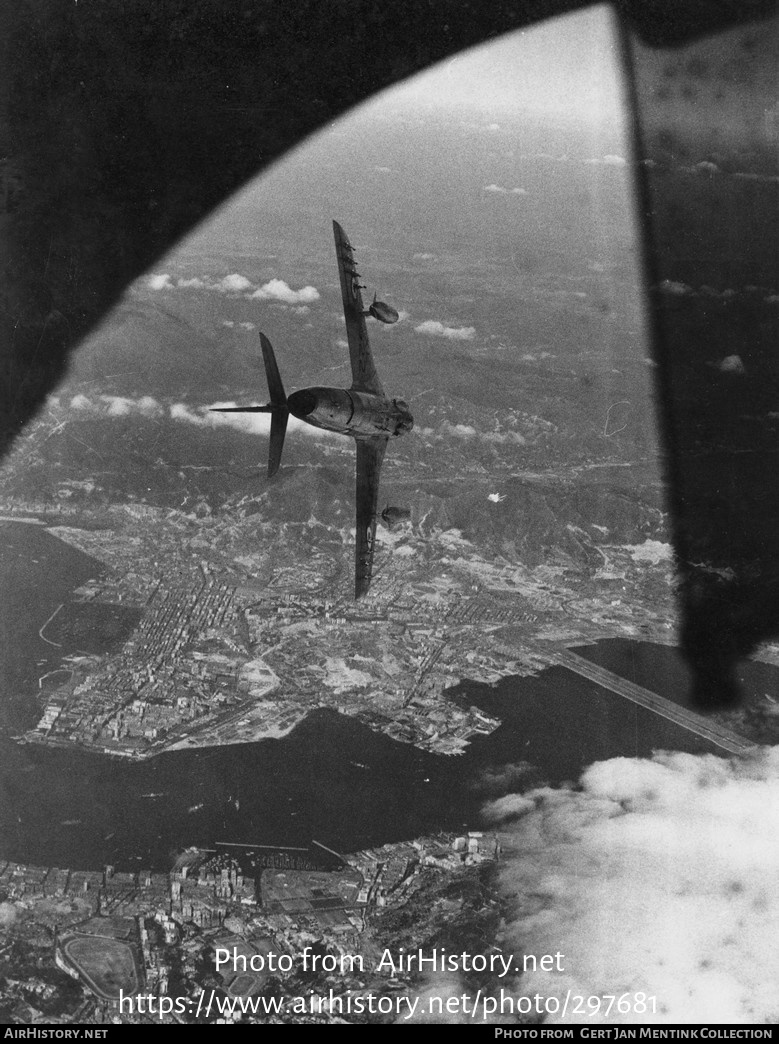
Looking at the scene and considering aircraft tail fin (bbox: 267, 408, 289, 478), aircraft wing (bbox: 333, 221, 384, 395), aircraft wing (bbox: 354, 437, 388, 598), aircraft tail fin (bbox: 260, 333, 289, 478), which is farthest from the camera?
aircraft wing (bbox: 354, 437, 388, 598)

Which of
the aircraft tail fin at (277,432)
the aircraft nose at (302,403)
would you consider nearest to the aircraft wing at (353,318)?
the aircraft tail fin at (277,432)

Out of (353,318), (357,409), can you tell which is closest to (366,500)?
(357,409)

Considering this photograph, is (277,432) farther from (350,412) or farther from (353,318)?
(353,318)

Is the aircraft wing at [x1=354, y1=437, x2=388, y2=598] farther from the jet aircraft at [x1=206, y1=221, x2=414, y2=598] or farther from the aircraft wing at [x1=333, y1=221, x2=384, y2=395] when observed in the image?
the aircraft wing at [x1=333, y1=221, x2=384, y2=395]

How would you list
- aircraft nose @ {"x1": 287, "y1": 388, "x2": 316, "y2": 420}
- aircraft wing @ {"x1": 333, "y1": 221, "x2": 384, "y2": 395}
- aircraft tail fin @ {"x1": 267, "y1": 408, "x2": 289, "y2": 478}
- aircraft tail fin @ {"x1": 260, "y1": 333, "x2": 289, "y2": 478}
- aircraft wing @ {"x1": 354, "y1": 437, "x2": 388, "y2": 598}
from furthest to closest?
aircraft wing @ {"x1": 354, "y1": 437, "x2": 388, "y2": 598} < aircraft wing @ {"x1": 333, "y1": 221, "x2": 384, "y2": 395} < aircraft tail fin @ {"x1": 267, "y1": 408, "x2": 289, "y2": 478} < aircraft tail fin @ {"x1": 260, "y1": 333, "x2": 289, "y2": 478} < aircraft nose @ {"x1": 287, "y1": 388, "x2": 316, "y2": 420}

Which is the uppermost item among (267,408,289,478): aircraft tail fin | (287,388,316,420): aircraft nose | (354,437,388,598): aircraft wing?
(287,388,316,420): aircraft nose

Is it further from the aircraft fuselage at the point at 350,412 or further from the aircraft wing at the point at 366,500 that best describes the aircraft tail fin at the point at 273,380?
the aircraft wing at the point at 366,500

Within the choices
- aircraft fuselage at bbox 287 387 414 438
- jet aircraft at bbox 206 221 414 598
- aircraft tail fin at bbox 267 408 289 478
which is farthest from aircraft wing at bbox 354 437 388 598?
aircraft tail fin at bbox 267 408 289 478

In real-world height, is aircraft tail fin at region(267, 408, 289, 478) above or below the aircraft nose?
below
